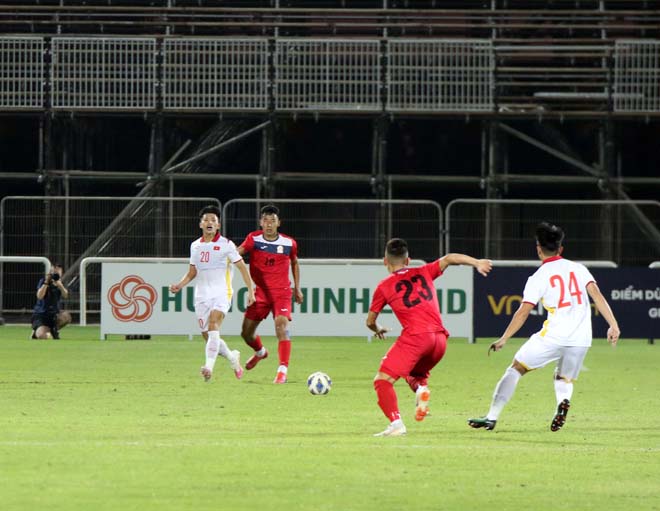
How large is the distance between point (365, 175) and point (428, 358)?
18718 millimetres

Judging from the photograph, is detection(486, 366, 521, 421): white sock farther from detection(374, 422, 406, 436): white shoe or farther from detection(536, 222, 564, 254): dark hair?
detection(536, 222, 564, 254): dark hair

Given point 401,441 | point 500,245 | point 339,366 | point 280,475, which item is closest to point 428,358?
point 401,441

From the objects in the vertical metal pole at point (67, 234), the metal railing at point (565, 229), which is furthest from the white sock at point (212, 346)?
the vertical metal pole at point (67, 234)

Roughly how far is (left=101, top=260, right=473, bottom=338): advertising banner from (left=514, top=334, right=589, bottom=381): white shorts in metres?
12.9

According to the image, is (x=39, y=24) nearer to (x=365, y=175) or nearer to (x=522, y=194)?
(x=365, y=175)

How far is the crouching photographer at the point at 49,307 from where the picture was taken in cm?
2456

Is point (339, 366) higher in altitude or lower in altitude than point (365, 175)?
lower

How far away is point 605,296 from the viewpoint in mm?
24594

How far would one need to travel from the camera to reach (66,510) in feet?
24.3

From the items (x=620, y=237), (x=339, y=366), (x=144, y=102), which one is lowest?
(x=339, y=366)

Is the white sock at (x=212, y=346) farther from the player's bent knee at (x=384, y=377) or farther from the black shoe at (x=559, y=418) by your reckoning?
the black shoe at (x=559, y=418)

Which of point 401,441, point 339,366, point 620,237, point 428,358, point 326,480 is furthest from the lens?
point 620,237

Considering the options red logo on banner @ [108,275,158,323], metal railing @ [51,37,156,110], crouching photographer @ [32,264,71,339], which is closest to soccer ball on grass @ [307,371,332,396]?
red logo on banner @ [108,275,158,323]

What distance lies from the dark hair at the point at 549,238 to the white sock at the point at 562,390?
1.07 metres
